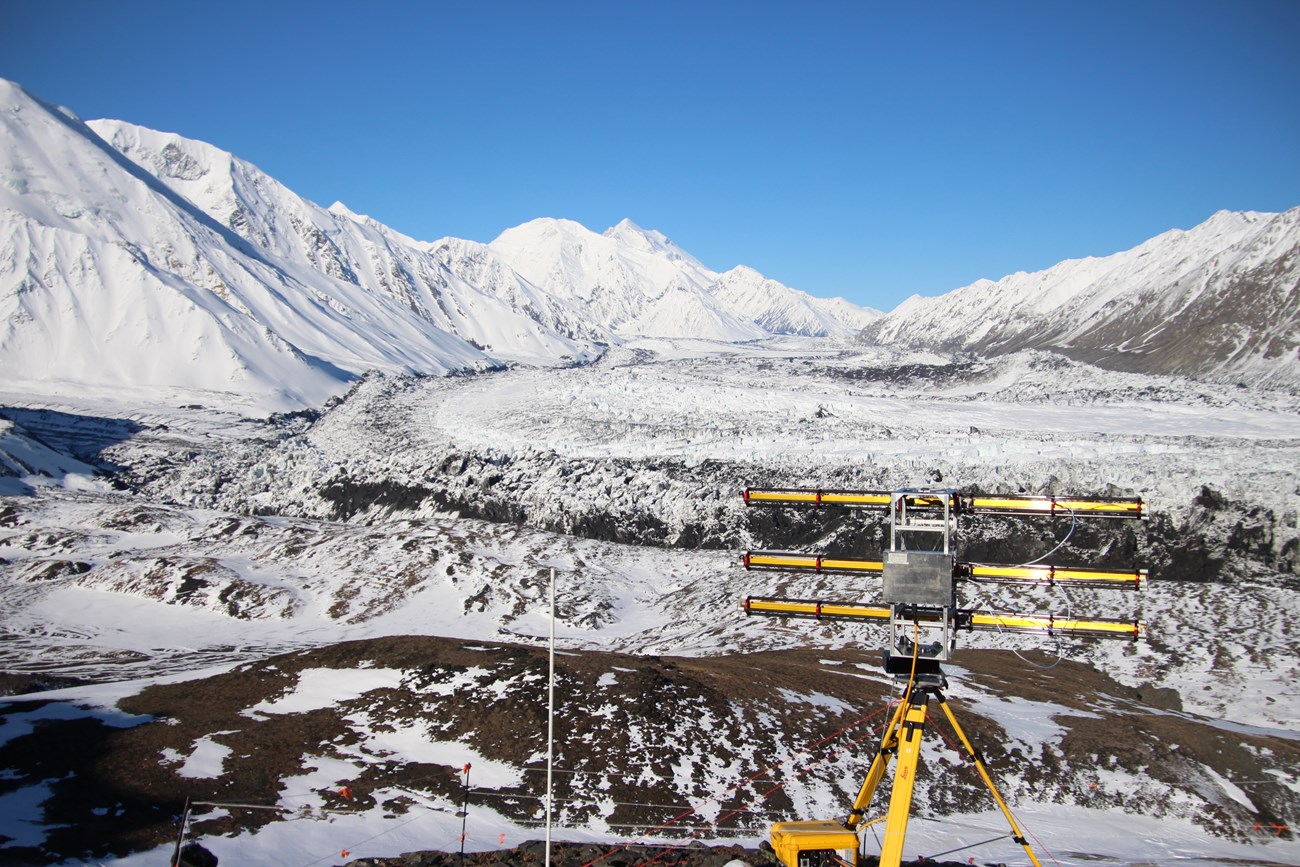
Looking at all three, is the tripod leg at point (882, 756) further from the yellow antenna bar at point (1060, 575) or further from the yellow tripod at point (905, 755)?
the yellow antenna bar at point (1060, 575)

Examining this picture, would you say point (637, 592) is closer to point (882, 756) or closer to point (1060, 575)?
point (882, 756)

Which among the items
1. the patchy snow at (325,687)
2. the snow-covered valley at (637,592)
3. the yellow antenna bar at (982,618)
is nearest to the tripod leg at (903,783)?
the yellow antenna bar at (982,618)

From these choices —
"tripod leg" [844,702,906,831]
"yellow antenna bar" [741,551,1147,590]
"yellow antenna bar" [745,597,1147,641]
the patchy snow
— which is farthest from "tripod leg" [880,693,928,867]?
the patchy snow

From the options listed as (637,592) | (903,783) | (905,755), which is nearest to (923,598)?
(905,755)

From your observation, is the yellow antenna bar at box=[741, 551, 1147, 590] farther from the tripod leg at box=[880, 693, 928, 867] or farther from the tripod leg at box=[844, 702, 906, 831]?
the tripod leg at box=[844, 702, 906, 831]

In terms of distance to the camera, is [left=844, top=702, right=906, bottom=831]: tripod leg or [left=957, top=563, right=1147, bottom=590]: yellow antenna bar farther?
[left=844, top=702, right=906, bottom=831]: tripod leg

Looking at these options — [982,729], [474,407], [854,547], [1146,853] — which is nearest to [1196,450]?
[854,547]

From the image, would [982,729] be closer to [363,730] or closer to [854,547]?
[363,730]

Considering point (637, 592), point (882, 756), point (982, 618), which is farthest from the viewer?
point (637, 592)
